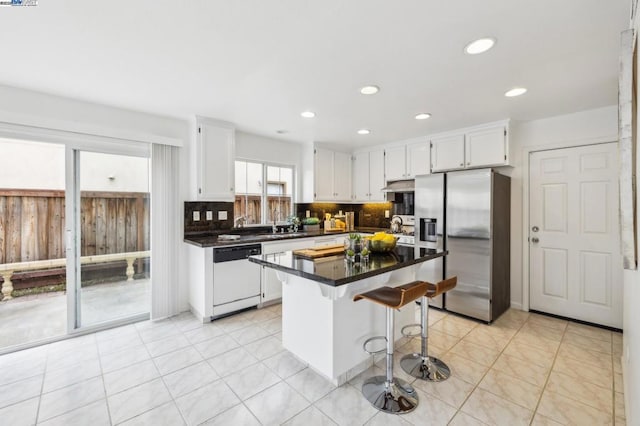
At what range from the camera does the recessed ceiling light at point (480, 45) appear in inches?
71.3

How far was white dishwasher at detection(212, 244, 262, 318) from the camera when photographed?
127 inches

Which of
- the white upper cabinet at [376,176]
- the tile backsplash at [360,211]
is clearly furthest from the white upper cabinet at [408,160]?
the tile backsplash at [360,211]

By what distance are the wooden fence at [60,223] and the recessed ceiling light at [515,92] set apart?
4.01 metres

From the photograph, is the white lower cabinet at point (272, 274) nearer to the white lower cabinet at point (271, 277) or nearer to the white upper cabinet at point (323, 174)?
the white lower cabinet at point (271, 277)

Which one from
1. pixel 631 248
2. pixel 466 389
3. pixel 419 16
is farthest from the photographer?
pixel 466 389

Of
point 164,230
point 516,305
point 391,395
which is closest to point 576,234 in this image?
point 516,305

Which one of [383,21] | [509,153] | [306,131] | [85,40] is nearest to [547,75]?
[509,153]

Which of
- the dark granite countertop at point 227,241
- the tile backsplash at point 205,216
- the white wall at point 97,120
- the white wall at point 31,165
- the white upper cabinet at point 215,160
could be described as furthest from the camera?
the tile backsplash at point 205,216

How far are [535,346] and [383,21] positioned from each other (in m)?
3.08

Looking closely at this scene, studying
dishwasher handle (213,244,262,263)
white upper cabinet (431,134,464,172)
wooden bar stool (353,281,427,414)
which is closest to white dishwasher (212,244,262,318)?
dishwasher handle (213,244,262,263)

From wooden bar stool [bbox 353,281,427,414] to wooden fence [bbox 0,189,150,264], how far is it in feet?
9.21

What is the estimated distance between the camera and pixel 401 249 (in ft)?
8.60

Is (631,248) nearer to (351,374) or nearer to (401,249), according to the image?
(401,249)

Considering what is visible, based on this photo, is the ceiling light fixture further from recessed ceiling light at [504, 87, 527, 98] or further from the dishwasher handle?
the dishwasher handle
